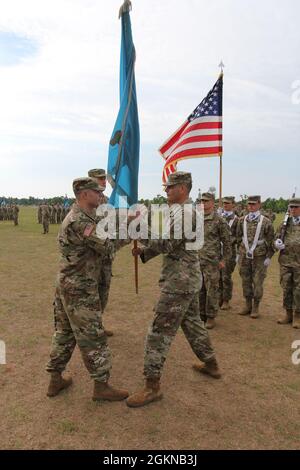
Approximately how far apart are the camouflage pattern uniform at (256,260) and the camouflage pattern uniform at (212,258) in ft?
1.95

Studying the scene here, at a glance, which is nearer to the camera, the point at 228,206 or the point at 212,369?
the point at 212,369

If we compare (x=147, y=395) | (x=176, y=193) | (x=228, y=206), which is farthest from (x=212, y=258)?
(x=147, y=395)

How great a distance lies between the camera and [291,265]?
6250mm

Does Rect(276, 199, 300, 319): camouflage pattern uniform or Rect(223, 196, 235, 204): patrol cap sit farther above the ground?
Rect(223, 196, 235, 204): patrol cap

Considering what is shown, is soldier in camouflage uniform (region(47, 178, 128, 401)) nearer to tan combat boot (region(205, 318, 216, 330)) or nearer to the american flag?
tan combat boot (region(205, 318, 216, 330))

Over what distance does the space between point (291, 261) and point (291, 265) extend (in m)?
0.07

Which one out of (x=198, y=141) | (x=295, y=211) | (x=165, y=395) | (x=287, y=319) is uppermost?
(x=198, y=141)

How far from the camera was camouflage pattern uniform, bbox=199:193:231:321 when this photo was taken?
5.88 m

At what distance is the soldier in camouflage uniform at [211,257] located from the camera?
5883mm
